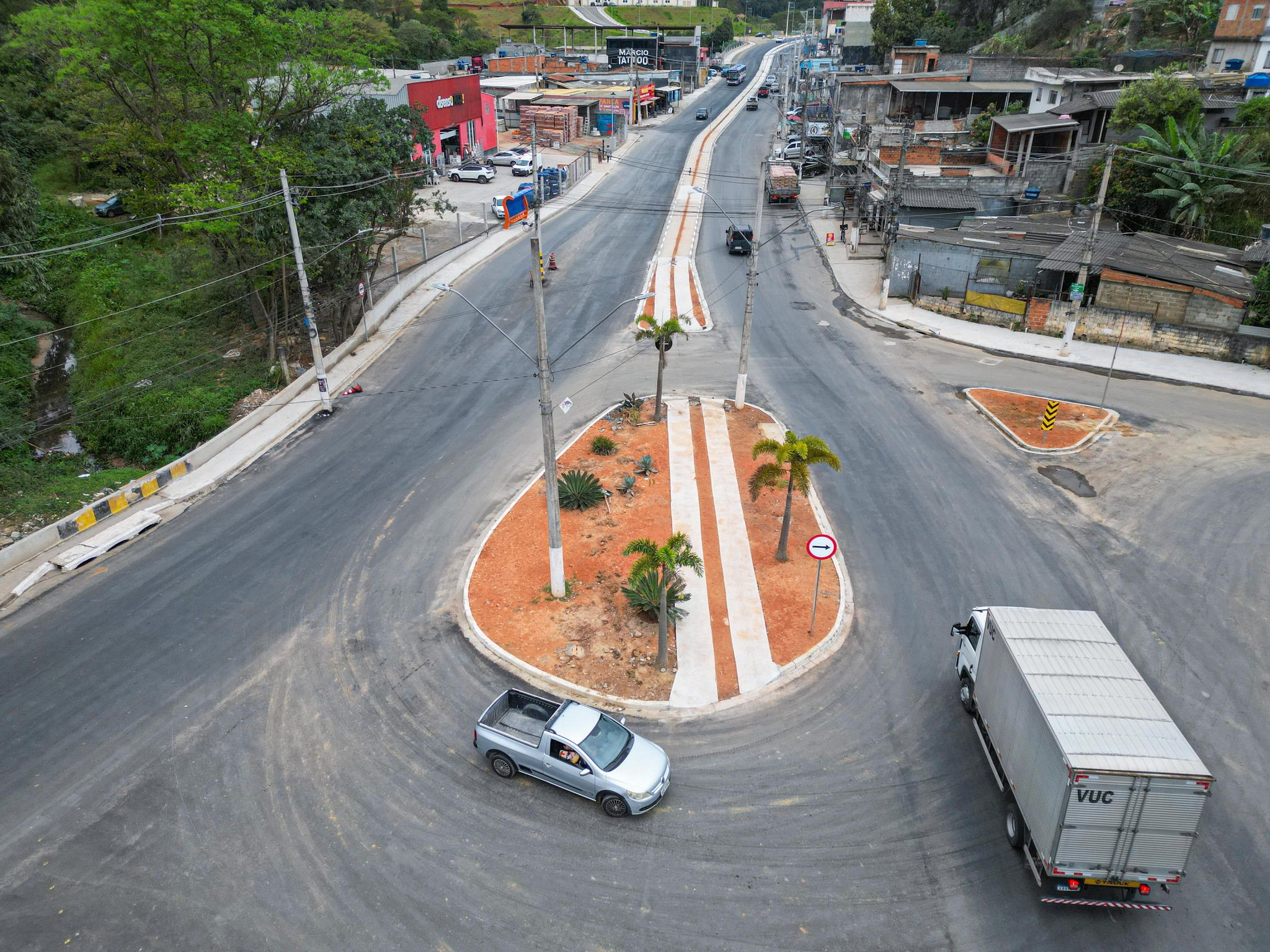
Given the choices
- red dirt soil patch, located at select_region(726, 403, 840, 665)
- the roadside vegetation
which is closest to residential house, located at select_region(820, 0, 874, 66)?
the roadside vegetation

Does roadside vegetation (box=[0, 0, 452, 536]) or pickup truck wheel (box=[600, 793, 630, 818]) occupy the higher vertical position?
roadside vegetation (box=[0, 0, 452, 536])

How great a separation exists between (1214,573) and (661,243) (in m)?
36.7

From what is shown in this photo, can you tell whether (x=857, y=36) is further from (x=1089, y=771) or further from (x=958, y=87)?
(x=1089, y=771)

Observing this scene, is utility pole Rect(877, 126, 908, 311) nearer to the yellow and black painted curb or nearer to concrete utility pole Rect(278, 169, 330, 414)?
concrete utility pole Rect(278, 169, 330, 414)

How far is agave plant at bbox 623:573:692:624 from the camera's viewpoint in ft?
57.0

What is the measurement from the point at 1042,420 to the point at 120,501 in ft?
94.9

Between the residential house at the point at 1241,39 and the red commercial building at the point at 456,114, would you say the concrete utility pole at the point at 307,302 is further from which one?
the residential house at the point at 1241,39

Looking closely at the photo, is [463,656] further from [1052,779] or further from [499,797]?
[1052,779]

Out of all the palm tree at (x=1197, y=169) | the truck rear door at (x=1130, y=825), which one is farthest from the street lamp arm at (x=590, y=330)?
the palm tree at (x=1197, y=169)

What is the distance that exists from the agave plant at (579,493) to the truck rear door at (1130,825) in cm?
1399

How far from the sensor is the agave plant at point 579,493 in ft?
72.3

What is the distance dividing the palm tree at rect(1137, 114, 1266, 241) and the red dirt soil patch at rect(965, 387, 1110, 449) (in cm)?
1703

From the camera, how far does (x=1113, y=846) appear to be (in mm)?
10773

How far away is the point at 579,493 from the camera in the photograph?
2202 cm
